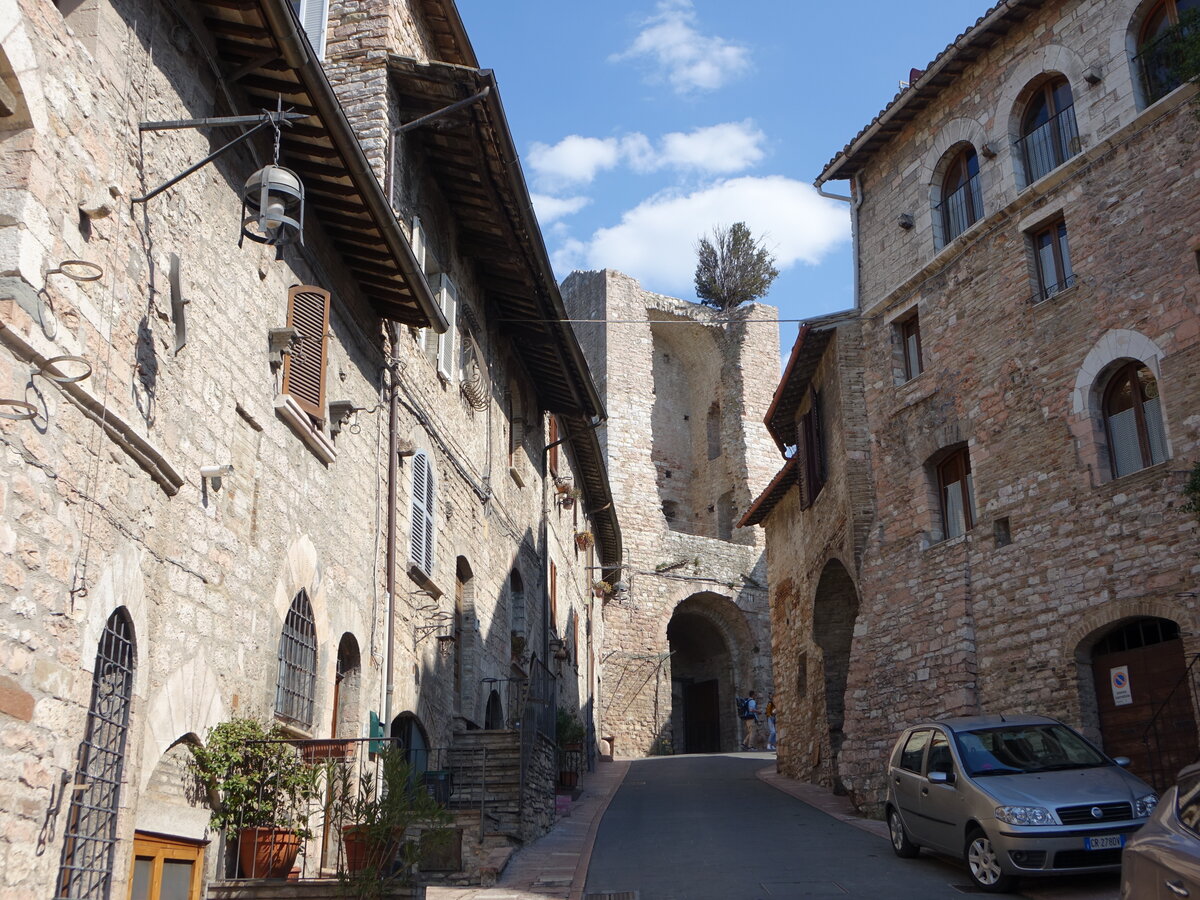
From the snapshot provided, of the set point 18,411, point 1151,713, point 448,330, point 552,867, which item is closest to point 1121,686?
point 1151,713

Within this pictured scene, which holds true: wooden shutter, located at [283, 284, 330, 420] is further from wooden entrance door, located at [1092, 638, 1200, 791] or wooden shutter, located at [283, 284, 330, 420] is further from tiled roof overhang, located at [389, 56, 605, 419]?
wooden entrance door, located at [1092, 638, 1200, 791]

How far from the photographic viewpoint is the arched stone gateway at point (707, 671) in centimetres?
3634

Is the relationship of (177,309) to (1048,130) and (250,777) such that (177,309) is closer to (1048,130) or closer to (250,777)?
(250,777)

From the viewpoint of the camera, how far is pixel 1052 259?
51.4 ft

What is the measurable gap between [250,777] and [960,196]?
1343 cm

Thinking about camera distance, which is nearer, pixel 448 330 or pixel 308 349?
pixel 308 349

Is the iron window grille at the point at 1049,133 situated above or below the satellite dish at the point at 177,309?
above

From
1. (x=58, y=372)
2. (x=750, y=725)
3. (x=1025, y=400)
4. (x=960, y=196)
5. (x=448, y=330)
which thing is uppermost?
(x=960, y=196)

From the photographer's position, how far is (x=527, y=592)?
65.8 feet

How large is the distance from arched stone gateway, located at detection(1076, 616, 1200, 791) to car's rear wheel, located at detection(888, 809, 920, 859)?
131 inches

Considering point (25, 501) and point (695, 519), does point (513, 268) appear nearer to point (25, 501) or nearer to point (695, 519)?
point (25, 501)

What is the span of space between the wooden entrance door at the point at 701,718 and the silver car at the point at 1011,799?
25.5 meters

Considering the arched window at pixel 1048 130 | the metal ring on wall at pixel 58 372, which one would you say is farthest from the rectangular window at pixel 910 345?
the metal ring on wall at pixel 58 372

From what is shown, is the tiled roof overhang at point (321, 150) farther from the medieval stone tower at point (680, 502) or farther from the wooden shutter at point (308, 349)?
the medieval stone tower at point (680, 502)
